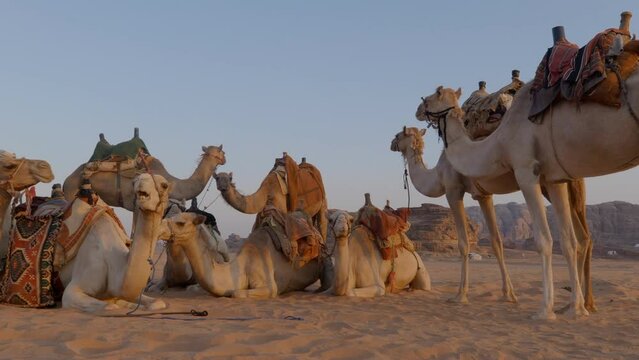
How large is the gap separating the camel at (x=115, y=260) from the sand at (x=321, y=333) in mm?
314

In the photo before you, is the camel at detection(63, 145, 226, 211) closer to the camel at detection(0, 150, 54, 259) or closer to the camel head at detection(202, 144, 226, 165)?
the camel head at detection(202, 144, 226, 165)

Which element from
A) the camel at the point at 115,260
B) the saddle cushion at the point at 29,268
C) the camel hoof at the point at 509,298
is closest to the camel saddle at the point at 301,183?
the camel hoof at the point at 509,298

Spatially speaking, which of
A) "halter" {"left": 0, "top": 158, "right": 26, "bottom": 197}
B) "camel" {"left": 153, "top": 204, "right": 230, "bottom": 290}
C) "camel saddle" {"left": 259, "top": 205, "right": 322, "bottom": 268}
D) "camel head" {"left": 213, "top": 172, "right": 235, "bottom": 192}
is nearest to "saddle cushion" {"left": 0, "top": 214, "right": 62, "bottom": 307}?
"halter" {"left": 0, "top": 158, "right": 26, "bottom": 197}

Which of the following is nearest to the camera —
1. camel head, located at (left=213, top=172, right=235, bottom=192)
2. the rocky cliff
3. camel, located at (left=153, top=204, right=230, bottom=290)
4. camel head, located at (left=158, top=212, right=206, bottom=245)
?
camel head, located at (left=158, top=212, right=206, bottom=245)

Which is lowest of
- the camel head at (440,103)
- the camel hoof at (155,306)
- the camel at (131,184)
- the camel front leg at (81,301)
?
the camel hoof at (155,306)

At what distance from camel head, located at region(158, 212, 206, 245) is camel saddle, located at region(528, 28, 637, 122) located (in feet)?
12.6

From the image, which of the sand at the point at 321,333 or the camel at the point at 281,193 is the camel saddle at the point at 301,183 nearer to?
the camel at the point at 281,193

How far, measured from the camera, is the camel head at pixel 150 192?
4930mm

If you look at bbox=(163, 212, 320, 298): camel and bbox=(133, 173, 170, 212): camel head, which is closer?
bbox=(133, 173, 170, 212): camel head

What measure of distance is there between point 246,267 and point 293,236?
2.37 feet

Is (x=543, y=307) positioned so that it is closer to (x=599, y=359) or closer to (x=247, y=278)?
(x=599, y=359)

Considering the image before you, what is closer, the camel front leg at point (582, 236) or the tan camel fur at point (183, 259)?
the camel front leg at point (582, 236)

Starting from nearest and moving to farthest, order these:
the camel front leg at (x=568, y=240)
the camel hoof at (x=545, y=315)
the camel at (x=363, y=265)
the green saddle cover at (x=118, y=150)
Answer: the camel hoof at (x=545, y=315)
the camel front leg at (x=568, y=240)
the camel at (x=363, y=265)
the green saddle cover at (x=118, y=150)

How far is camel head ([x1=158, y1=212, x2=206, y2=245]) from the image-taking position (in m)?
6.53
